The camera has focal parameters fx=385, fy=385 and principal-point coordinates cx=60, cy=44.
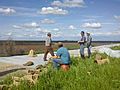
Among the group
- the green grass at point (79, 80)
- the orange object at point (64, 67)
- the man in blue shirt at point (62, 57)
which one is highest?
the man in blue shirt at point (62, 57)

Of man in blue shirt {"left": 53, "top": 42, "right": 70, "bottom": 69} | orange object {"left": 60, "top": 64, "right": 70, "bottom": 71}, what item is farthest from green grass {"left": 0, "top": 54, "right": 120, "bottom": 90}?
Result: man in blue shirt {"left": 53, "top": 42, "right": 70, "bottom": 69}

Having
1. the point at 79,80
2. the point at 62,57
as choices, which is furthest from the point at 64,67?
the point at 79,80

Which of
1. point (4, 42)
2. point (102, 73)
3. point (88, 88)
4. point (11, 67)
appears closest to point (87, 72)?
point (102, 73)

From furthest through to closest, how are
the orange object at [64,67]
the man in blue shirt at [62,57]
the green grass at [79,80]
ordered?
the man in blue shirt at [62,57] < the orange object at [64,67] < the green grass at [79,80]

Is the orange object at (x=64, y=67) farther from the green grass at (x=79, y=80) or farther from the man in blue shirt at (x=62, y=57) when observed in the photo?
the green grass at (x=79, y=80)

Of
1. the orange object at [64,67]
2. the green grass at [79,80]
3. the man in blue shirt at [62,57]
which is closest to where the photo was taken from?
the green grass at [79,80]

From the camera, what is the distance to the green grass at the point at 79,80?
12.8 meters

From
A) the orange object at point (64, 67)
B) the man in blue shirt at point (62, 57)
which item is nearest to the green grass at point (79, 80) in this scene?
the orange object at point (64, 67)

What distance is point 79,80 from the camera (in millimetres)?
13711

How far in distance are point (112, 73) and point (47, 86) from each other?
2.94m

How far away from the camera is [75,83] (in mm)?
13273

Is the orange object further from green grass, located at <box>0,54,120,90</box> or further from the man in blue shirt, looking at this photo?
green grass, located at <box>0,54,120,90</box>

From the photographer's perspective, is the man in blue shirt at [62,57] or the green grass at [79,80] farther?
the man in blue shirt at [62,57]

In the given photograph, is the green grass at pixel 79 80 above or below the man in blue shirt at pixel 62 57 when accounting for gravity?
below
